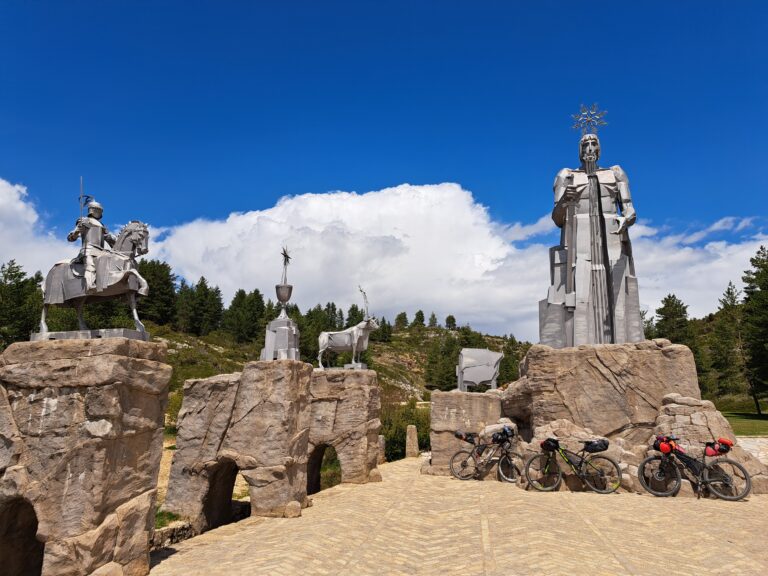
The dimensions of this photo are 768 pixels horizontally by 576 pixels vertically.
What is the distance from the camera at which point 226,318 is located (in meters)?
70.1

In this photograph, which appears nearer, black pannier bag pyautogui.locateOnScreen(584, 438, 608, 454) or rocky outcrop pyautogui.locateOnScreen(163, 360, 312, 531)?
rocky outcrop pyautogui.locateOnScreen(163, 360, 312, 531)

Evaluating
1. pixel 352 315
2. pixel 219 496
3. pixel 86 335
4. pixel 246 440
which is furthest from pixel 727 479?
pixel 352 315

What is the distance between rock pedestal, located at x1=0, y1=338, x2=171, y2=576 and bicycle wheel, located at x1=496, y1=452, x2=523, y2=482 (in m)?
9.78

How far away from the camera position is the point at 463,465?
49.8 feet

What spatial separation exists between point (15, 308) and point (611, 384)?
30178 mm

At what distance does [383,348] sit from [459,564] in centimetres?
7578

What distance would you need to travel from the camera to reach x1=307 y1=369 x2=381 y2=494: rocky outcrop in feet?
49.6

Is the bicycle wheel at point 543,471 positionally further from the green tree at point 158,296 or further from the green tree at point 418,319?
the green tree at point 418,319

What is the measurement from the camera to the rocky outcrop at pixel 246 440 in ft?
33.5

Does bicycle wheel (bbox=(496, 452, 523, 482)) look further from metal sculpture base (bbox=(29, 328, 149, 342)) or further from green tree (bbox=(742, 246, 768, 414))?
green tree (bbox=(742, 246, 768, 414))

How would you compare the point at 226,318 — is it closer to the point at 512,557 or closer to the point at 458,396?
the point at 458,396

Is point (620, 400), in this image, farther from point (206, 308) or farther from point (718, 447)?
point (206, 308)

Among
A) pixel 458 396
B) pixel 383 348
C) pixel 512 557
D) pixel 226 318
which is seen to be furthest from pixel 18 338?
pixel 383 348

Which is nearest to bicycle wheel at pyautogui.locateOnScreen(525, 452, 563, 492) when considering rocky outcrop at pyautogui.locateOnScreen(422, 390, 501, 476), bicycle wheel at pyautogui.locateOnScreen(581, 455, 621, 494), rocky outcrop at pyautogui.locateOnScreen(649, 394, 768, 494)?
bicycle wheel at pyautogui.locateOnScreen(581, 455, 621, 494)
